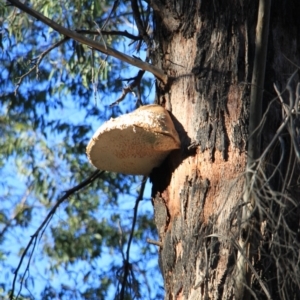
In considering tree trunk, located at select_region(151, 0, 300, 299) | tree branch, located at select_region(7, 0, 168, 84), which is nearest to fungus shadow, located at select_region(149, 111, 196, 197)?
tree trunk, located at select_region(151, 0, 300, 299)

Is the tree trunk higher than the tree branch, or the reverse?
the tree branch

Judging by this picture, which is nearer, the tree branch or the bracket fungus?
the bracket fungus

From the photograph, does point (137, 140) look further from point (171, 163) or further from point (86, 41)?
point (86, 41)

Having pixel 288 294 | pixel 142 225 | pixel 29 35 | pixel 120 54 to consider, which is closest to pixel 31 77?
pixel 29 35

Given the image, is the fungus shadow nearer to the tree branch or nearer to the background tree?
the background tree

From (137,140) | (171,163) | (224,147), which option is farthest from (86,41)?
(224,147)

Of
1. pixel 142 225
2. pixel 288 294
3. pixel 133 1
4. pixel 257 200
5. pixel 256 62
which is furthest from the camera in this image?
pixel 142 225

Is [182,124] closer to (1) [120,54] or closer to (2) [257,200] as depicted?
(1) [120,54]

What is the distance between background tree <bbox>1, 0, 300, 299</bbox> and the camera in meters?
2.94

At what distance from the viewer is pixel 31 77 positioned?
850cm

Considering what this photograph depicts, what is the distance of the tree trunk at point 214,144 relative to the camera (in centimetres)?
305

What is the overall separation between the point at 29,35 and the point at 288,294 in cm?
637

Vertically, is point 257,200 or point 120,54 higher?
point 120,54

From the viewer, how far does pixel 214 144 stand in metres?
3.34
